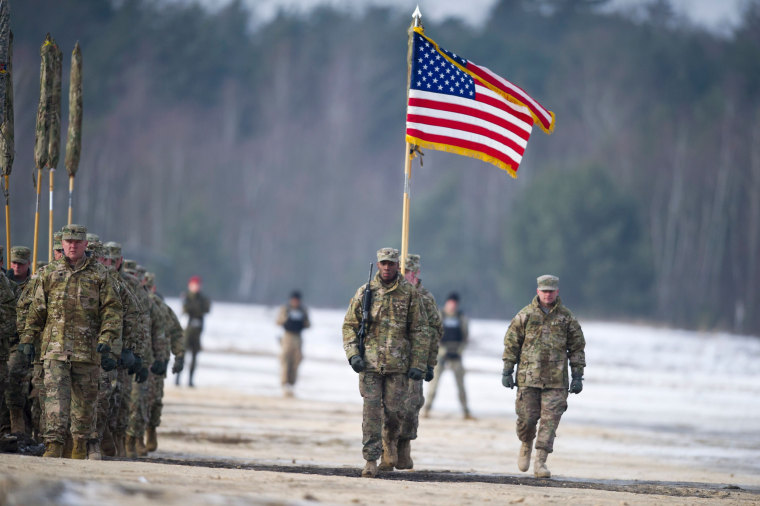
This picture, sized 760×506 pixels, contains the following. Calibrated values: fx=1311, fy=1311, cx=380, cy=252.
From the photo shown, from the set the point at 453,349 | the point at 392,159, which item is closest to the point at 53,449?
the point at 453,349

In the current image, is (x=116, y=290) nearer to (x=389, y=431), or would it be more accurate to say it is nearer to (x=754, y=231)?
(x=389, y=431)

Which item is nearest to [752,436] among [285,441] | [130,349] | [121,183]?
[285,441]

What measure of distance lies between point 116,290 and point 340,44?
9420 centimetres

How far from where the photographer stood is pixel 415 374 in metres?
13.0

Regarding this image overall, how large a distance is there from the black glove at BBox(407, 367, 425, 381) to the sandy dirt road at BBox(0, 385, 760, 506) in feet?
3.23

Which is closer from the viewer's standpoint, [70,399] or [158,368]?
[70,399]

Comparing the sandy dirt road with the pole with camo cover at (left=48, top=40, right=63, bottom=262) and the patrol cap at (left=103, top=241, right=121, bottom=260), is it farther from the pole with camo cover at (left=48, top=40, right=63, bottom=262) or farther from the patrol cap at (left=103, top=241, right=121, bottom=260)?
the pole with camo cover at (left=48, top=40, right=63, bottom=262)

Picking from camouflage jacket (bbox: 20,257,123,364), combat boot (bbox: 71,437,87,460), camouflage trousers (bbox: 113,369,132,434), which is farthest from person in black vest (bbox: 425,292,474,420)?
camouflage jacket (bbox: 20,257,123,364)

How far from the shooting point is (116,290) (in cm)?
1230

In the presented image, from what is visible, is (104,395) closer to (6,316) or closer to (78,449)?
(78,449)

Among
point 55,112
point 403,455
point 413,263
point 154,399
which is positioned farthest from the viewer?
point 413,263

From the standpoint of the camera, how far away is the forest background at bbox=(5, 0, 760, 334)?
213 feet

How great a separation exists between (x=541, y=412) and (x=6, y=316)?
569cm

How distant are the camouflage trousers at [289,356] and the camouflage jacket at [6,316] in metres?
13.1
